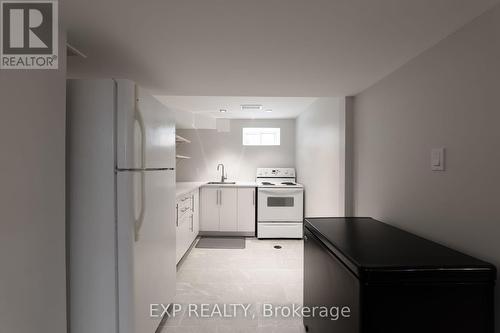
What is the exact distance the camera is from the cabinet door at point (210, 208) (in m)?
4.08

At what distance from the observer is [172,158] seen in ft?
6.74

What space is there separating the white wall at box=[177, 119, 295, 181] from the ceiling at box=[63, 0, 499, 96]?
266cm

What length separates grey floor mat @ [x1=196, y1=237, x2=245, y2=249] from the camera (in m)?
3.66

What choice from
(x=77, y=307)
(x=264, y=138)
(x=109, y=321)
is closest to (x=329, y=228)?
(x=109, y=321)

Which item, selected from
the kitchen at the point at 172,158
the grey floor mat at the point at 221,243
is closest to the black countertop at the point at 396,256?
the kitchen at the point at 172,158

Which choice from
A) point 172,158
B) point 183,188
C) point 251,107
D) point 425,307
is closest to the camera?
point 425,307

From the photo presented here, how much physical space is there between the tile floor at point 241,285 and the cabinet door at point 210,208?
0.63 metres

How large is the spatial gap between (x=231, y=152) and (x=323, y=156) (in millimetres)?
2134

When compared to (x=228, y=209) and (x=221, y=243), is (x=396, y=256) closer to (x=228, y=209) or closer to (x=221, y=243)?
(x=221, y=243)

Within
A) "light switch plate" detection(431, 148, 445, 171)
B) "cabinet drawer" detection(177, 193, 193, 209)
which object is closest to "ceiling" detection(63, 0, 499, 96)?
"light switch plate" detection(431, 148, 445, 171)

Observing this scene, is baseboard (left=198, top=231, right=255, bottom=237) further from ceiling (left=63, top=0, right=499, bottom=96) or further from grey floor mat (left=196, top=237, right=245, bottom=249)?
ceiling (left=63, top=0, right=499, bottom=96)

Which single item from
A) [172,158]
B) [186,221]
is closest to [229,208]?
[186,221]

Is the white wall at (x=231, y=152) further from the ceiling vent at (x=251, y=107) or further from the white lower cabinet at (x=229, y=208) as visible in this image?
the ceiling vent at (x=251, y=107)

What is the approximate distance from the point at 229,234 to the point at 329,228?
281 centimetres
